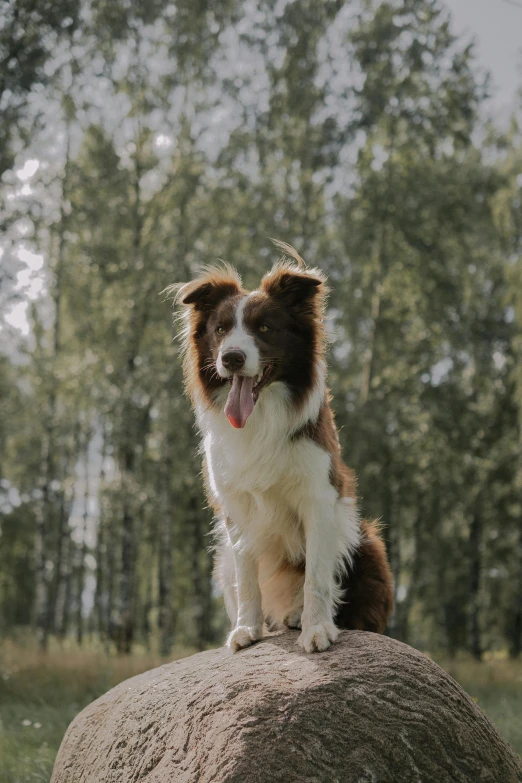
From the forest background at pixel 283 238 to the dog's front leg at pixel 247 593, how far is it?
366 inches

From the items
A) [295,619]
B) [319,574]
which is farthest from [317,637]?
[295,619]

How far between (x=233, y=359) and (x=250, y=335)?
25cm

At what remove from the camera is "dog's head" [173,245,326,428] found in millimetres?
4918

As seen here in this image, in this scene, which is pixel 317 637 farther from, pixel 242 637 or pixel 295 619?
pixel 295 619

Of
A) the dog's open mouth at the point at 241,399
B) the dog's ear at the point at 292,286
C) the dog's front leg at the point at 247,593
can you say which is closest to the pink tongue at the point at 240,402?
the dog's open mouth at the point at 241,399

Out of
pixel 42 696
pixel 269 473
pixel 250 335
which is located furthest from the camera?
pixel 42 696

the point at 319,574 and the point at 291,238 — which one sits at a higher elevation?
the point at 291,238

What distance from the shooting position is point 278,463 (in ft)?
16.5

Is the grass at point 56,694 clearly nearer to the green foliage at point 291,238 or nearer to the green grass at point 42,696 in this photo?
the green grass at point 42,696

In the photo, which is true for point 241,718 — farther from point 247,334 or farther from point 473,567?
point 473,567

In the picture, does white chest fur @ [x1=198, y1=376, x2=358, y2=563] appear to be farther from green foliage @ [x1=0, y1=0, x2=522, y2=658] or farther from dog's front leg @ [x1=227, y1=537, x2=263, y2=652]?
green foliage @ [x1=0, y1=0, x2=522, y2=658]

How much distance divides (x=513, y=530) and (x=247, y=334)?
77.4 ft

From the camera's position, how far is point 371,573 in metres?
5.54

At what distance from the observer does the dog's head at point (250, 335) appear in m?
4.92
